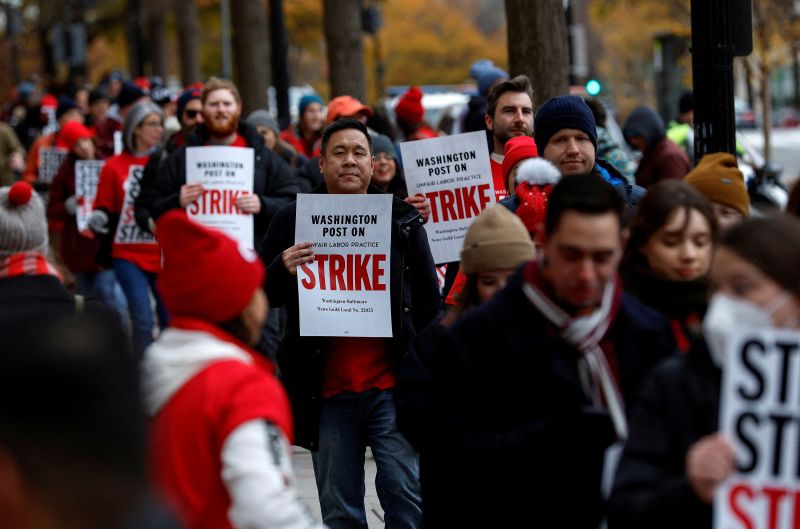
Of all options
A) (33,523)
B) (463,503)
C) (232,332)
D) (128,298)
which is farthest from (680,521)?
(128,298)

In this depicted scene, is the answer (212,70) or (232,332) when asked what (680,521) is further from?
(212,70)

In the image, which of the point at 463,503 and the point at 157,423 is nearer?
the point at 157,423

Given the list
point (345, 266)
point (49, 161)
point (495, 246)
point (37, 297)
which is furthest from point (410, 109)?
point (495, 246)

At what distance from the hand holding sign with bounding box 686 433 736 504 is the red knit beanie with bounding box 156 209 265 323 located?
1209 mm

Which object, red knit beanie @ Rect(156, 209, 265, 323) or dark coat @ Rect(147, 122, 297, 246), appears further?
Answer: dark coat @ Rect(147, 122, 297, 246)

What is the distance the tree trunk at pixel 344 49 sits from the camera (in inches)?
697

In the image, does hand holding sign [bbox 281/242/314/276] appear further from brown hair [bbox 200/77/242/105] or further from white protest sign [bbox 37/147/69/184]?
white protest sign [bbox 37/147/69/184]

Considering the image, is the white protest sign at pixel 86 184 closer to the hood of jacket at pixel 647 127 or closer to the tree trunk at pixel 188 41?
the hood of jacket at pixel 647 127

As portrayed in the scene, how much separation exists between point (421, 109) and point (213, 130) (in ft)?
10.4

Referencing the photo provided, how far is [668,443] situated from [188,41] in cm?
2478

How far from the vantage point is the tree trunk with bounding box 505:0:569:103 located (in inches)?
397

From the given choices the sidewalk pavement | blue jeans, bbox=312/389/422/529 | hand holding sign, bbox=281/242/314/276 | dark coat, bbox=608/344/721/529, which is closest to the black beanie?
hand holding sign, bbox=281/242/314/276

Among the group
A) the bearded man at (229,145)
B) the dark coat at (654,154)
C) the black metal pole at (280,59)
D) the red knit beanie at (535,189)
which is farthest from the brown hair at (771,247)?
the black metal pole at (280,59)

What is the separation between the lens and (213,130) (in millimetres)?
9586
